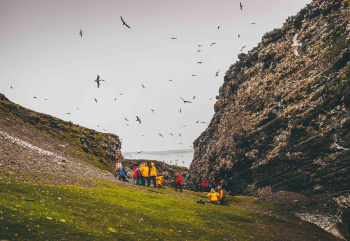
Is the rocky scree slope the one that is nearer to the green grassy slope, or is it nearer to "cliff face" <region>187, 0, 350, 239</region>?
the green grassy slope

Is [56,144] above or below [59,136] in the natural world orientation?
below

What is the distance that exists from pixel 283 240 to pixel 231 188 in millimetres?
38459

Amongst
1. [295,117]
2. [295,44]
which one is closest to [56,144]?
[295,117]

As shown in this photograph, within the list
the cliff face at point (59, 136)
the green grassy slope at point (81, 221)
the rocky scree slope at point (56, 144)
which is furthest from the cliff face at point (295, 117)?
the rocky scree slope at point (56, 144)

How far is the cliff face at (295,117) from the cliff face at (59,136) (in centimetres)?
3476

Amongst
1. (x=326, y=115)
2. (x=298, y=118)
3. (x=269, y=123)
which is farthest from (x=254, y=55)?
(x=326, y=115)

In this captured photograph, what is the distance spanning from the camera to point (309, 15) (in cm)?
5894

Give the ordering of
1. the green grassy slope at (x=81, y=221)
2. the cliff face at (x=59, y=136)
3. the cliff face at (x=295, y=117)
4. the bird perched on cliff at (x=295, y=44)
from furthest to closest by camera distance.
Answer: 1. the bird perched on cliff at (x=295, y=44)
2. the cliff face at (x=59, y=136)
3. the cliff face at (x=295, y=117)
4. the green grassy slope at (x=81, y=221)

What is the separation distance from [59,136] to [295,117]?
61.2 m

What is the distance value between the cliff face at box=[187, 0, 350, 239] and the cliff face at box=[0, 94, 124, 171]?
1369 inches

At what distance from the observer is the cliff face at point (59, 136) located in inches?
1913

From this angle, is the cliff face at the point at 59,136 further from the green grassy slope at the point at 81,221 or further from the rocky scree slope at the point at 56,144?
the green grassy slope at the point at 81,221

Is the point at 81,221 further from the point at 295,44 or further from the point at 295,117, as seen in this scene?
the point at 295,44

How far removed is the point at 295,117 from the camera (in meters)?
44.6
